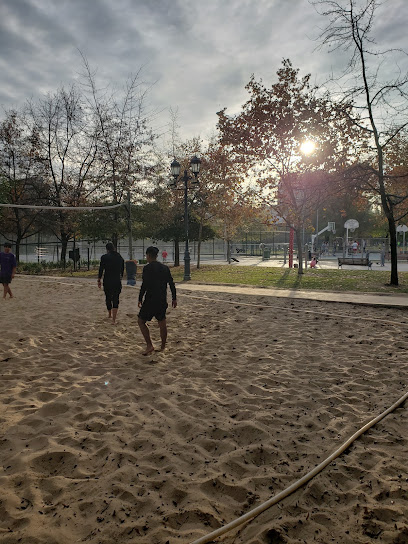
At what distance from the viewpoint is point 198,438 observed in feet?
11.1

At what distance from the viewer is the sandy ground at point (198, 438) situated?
7.79 ft

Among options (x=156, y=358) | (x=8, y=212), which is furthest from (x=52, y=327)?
(x=8, y=212)

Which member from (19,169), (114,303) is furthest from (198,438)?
(19,169)

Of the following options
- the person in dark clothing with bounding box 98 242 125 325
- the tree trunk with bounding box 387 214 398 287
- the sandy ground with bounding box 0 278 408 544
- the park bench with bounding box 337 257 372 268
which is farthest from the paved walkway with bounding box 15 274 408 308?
the park bench with bounding box 337 257 372 268

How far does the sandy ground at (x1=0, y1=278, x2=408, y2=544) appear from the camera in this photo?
93.5 inches

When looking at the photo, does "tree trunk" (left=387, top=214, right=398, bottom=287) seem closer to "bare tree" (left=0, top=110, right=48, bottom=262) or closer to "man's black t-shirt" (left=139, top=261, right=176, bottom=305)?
"man's black t-shirt" (left=139, top=261, right=176, bottom=305)

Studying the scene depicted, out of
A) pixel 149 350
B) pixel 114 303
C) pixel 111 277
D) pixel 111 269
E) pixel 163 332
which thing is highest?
pixel 111 269

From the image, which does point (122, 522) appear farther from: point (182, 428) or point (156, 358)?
point (156, 358)

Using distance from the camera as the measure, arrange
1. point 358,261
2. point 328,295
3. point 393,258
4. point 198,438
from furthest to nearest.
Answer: point 358,261 < point 393,258 < point 328,295 < point 198,438

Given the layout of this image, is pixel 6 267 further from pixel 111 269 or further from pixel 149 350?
pixel 149 350

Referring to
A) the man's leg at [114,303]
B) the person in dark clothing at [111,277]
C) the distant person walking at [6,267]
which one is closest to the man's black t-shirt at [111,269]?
the person in dark clothing at [111,277]

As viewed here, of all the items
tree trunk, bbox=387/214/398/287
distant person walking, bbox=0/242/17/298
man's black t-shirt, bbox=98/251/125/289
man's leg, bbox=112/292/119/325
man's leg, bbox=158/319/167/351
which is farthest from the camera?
tree trunk, bbox=387/214/398/287

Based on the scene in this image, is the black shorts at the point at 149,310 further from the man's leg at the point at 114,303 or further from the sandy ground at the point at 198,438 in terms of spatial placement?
the man's leg at the point at 114,303

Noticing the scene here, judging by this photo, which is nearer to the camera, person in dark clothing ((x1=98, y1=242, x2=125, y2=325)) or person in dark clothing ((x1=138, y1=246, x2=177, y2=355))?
person in dark clothing ((x1=138, y1=246, x2=177, y2=355))
